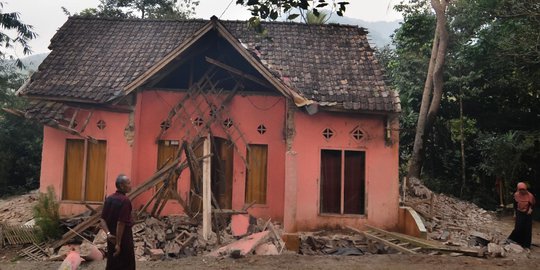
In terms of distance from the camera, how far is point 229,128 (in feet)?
38.1

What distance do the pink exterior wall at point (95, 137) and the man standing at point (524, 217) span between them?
969cm

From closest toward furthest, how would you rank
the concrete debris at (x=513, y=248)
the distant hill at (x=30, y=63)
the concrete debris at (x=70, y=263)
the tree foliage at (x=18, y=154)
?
1. the concrete debris at (x=70, y=263)
2. the concrete debris at (x=513, y=248)
3. the tree foliage at (x=18, y=154)
4. the distant hill at (x=30, y=63)

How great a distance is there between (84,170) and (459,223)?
10.9 metres

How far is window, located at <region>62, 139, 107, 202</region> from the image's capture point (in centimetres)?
1120

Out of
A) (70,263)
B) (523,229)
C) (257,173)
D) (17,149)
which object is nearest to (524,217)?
(523,229)

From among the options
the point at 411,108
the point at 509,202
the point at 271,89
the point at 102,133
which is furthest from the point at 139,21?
the point at 509,202

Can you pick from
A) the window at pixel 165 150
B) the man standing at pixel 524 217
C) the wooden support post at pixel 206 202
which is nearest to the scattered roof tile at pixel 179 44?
the window at pixel 165 150

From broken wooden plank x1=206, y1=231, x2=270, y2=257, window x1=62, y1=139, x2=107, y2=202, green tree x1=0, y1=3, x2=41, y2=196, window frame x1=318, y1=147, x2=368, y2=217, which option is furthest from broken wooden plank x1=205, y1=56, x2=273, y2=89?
green tree x1=0, y1=3, x2=41, y2=196

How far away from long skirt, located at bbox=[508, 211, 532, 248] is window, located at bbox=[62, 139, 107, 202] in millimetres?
10455

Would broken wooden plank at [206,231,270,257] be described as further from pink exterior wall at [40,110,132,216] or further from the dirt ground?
pink exterior wall at [40,110,132,216]

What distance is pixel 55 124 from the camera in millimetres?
10508

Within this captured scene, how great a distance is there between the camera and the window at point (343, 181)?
11.1 metres

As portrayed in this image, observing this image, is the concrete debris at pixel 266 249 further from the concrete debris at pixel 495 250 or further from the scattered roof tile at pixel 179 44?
the concrete debris at pixel 495 250

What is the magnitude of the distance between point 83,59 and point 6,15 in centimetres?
1106
